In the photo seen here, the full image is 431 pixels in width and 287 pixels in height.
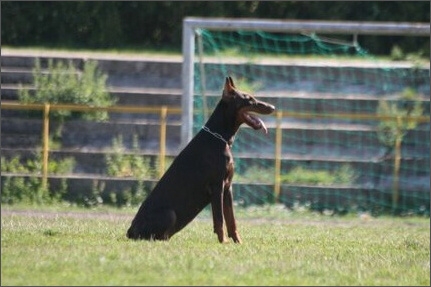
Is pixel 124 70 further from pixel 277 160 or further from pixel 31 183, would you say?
pixel 277 160

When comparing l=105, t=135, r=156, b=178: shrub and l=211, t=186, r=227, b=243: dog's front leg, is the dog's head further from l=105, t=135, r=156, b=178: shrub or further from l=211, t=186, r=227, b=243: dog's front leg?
l=105, t=135, r=156, b=178: shrub

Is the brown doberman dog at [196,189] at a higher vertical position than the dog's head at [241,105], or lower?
lower

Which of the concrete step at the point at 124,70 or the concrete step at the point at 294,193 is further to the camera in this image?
the concrete step at the point at 124,70

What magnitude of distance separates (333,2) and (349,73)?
4316 millimetres

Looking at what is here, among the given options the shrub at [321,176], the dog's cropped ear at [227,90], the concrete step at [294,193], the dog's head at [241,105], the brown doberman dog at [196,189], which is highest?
the dog's cropped ear at [227,90]

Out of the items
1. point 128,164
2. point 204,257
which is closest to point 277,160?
point 128,164

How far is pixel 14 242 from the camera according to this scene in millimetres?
12055

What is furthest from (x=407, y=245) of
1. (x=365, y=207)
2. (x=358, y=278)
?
(x=365, y=207)

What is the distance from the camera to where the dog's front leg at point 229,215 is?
517 inches

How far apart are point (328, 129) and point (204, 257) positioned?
41.0 feet

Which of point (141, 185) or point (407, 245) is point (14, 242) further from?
point (141, 185)

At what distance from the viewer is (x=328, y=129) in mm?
23578

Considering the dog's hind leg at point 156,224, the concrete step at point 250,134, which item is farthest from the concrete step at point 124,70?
the dog's hind leg at point 156,224

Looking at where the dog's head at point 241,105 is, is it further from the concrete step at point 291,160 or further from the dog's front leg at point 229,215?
the concrete step at point 291,160
